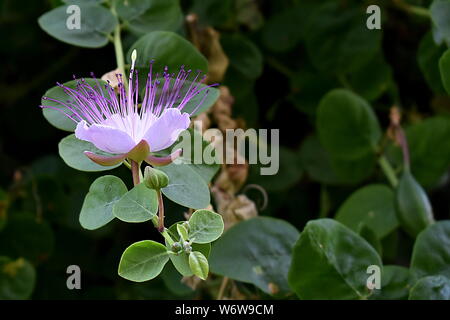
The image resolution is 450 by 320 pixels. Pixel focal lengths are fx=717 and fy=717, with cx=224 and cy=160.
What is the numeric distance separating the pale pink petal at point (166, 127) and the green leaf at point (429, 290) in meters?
0.33

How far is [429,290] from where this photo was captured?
0.80 metres

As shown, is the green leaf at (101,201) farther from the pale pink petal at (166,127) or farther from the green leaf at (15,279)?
the green leaf at (15,279)

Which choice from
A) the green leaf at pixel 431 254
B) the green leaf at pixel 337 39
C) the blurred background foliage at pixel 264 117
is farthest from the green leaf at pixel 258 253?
the green leaf at pixel 337 39

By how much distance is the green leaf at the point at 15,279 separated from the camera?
969 millimetres

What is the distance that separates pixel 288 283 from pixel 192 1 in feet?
1.88

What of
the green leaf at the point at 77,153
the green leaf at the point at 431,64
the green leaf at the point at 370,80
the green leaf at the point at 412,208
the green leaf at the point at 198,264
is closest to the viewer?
the green leaf at the point at 198,264

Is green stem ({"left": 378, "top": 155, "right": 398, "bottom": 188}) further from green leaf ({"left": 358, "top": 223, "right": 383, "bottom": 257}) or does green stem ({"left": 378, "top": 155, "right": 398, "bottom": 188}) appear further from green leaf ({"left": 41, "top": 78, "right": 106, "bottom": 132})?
green leaf ({"left": 41, "top": 78, "right": 106, "bottom": 132})

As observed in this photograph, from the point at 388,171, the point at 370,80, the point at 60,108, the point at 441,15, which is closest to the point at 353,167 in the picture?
the point at 388,171

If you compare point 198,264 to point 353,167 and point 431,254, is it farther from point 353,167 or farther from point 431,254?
point 353,167

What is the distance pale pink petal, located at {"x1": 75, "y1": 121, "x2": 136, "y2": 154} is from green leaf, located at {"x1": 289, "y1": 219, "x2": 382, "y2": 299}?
25cm

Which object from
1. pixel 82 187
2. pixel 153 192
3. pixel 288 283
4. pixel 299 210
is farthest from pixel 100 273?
pixel 153 192

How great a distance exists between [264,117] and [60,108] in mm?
576
